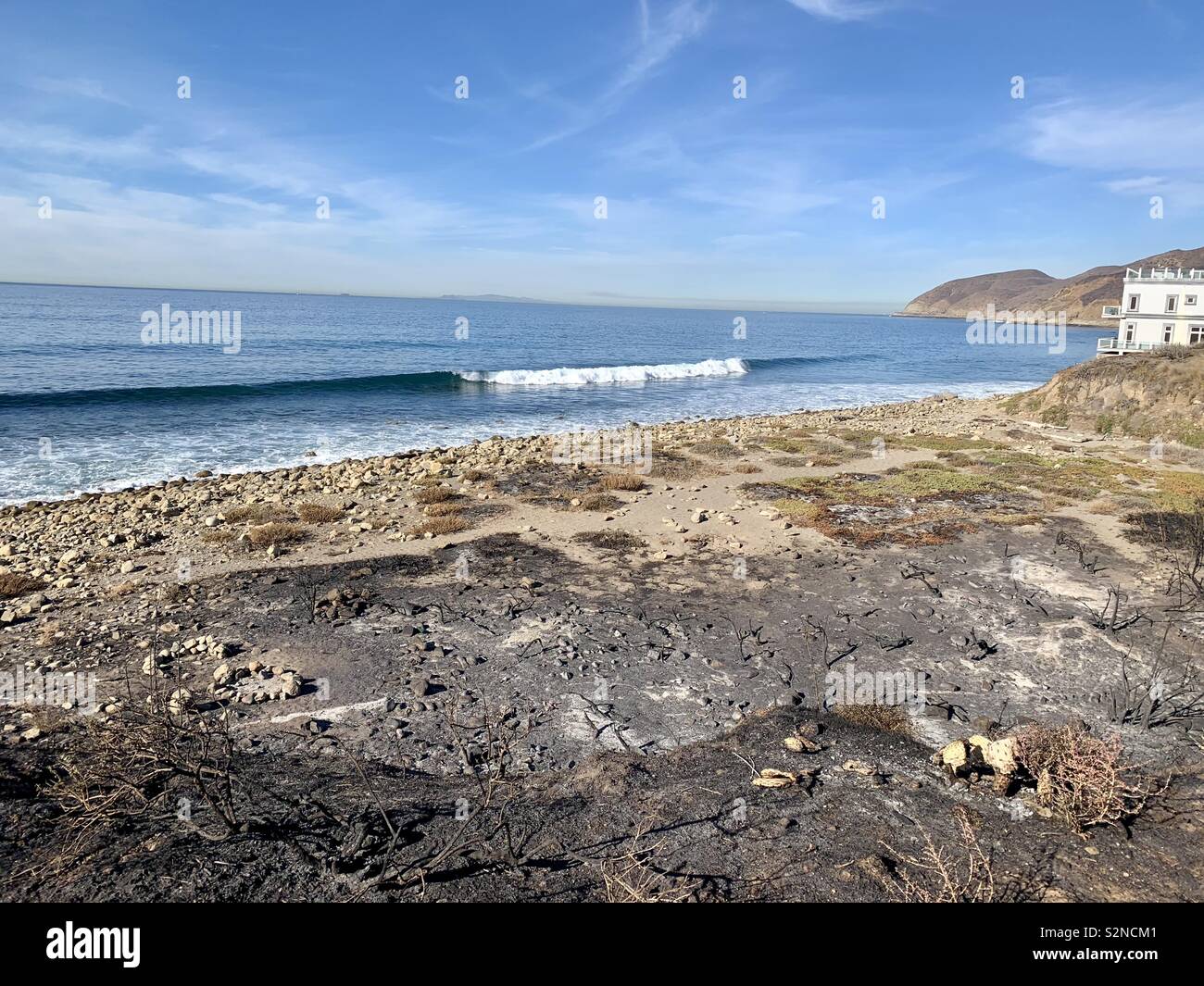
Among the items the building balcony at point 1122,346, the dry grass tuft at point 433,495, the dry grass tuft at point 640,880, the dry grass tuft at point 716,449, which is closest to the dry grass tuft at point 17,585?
the dry grass tuft at point 433,495

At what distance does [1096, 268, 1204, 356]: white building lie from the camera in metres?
39.7

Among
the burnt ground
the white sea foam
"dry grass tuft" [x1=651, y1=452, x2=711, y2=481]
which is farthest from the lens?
the white sea foam

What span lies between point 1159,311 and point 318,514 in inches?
1932

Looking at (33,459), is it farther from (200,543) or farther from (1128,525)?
(1128,525)

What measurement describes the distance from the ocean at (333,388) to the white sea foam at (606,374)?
19cm

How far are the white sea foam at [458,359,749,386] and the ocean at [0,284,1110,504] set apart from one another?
0.19 metres

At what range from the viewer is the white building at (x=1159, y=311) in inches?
1563

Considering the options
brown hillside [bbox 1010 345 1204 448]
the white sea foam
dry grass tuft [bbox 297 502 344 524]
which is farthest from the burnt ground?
the white sea foam

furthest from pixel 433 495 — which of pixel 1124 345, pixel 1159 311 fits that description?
pixel 1159 311

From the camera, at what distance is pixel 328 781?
700 cm

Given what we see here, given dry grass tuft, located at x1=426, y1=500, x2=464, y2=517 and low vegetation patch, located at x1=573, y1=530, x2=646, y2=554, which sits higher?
dry grass tuft, located at x1=426, y1=500, x2=464, y2=517

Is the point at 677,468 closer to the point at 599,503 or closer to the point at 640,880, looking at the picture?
the point at 599,503

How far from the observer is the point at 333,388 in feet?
145

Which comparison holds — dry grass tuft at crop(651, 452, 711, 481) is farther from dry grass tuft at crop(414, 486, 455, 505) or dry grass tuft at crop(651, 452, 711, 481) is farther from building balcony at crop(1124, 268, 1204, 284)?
building balcony at crop(1124, 268, 1204, 284)
